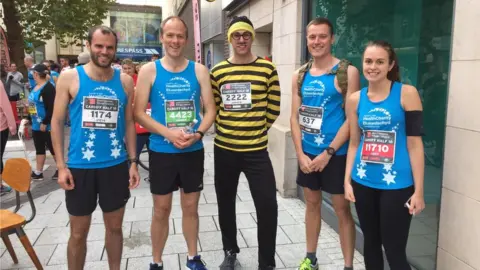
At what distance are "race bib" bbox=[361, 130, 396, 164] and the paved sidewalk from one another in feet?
4.55

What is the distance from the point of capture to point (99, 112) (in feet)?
8.36

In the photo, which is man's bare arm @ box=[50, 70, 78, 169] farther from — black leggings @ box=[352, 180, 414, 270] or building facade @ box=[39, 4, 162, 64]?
building facade @ box=[39, 4, 162, 64]

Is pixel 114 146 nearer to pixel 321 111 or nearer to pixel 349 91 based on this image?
pixel 321 111

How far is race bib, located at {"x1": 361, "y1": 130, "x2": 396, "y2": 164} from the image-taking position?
2.29 meters

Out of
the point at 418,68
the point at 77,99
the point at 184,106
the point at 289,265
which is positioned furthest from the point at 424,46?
the point at 77,99

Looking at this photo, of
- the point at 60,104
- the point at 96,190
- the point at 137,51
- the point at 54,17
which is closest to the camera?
the point at 60,104

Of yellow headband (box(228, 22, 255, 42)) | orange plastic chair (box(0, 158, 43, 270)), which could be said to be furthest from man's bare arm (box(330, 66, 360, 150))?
orange plastic chair (box(0, 158, 43, 270))

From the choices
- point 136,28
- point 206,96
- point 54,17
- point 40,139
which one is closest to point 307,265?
point 206,96

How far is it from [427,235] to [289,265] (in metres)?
1.16

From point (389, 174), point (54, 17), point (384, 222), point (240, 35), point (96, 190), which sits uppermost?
point (54, 17)

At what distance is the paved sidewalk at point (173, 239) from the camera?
3410mm

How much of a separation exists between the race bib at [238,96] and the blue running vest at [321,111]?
0.43 m

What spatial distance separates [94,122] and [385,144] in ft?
6.15

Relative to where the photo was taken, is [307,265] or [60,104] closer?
[60,104]
